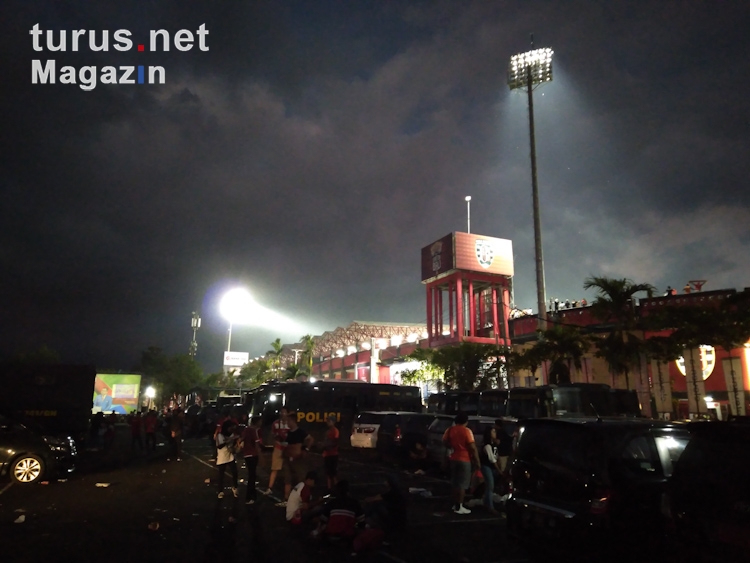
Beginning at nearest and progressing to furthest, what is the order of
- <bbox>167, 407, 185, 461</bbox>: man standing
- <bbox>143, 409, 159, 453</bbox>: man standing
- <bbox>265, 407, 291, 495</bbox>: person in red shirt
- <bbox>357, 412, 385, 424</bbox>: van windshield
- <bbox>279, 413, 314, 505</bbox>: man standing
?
<bbox>279, 413, 314, 505</bbox>: man standing, <bbox>265, 407, 291, 495</bbox>: person in red shirt, <bbox>357, 412, 385, 424</bbox>: van windshield, <bbox>167, 407, 185, 461</bbox>: man standing, <bbox>143, 409, 159, 453</bbox>: man standing

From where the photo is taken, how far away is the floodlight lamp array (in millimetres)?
43594

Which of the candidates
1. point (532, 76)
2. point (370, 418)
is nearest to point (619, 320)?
point (370, 418)

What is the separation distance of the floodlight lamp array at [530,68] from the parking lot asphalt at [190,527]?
3891 centimetres

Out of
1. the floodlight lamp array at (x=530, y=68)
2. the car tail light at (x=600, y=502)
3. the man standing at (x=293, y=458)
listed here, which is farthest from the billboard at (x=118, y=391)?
the car tail light at (x=600, y=502)

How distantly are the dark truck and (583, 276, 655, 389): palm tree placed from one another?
67.5 feet

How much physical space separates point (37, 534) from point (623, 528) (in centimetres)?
800

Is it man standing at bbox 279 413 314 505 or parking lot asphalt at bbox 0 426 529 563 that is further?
man standing at bbox 279 413 314 505

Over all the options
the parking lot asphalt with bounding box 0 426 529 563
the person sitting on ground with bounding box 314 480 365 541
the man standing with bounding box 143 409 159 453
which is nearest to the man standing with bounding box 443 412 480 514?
the parking lot asphalt with bounding box 0 426 529 563

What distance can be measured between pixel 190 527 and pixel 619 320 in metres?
20.0

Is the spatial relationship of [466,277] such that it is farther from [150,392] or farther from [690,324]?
[150,392]

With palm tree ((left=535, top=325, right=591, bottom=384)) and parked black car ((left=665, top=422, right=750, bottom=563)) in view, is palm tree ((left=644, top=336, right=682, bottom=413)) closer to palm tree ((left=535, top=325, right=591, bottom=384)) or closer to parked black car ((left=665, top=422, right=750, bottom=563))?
palm tree ((left=535, top=325, right=591, bottom=384))

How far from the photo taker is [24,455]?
1259 centimetres

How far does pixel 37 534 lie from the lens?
25.9 feet

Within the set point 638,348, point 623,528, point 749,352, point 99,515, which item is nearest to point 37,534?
point 99,515
